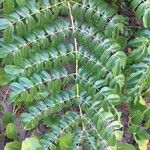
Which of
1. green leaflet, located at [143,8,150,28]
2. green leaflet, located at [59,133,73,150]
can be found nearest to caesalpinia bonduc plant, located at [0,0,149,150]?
green leaflet, located at [59,133,73,150]

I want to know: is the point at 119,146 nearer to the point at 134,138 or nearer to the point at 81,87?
the point at 134,138

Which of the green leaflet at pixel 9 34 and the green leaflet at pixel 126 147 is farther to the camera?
the green leaflet at pixel 126 147

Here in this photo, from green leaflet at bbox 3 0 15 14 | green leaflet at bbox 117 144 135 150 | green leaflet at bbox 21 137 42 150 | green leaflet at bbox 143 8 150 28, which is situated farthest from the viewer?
green leaflet at bbox 117 144 135 150

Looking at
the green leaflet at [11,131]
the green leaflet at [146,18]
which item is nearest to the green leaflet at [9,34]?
the green leaflet at [11,131]

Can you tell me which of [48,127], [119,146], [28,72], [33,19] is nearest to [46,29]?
[33,19]

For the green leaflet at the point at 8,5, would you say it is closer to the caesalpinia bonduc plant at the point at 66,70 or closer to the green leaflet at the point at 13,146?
the caesalpinia bonduc plant at the point at 66,70

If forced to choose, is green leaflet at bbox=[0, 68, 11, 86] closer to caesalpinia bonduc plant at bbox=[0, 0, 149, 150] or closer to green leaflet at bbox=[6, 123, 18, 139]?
caesalpinia bonduc plant at bbox=[0, 0, 149, 150]

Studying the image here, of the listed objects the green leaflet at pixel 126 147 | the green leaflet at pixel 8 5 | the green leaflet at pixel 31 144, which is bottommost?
the green leaflet at pixel 126 147

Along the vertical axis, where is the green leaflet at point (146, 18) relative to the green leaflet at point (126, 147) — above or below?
above

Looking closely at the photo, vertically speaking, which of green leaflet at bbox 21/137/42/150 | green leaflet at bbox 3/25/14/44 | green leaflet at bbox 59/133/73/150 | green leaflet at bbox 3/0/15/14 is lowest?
green leaflet at bbox 21/137/42/150

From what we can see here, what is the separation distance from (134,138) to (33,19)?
94 centimetres

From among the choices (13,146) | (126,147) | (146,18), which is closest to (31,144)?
(13,146)

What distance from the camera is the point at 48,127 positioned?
217cm

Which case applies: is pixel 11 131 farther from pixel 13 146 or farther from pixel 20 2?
pixel 20 2
